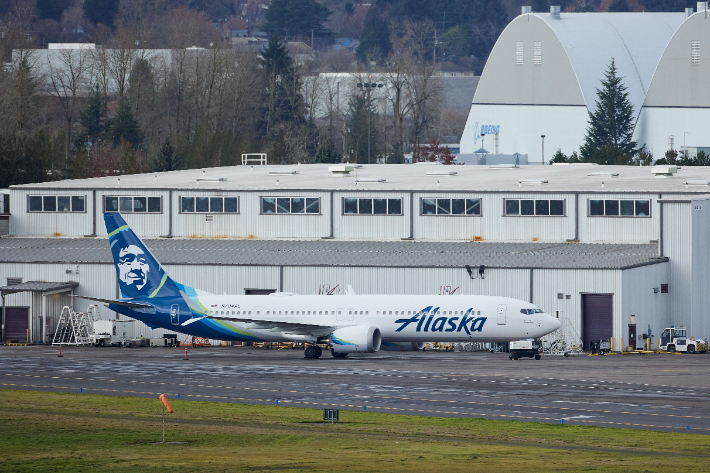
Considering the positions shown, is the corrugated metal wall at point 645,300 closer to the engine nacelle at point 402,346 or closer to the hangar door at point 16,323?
the engine nacelle at point 402,346

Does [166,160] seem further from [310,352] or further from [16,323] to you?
[310,352]

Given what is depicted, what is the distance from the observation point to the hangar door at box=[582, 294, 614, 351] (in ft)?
257

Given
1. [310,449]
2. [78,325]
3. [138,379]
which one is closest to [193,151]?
[78,325]

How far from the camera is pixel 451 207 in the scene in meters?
90.9

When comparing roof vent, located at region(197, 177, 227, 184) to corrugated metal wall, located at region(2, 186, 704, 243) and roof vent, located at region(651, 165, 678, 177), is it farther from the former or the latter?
roof vent, located at region(651, 165, 678, 177)

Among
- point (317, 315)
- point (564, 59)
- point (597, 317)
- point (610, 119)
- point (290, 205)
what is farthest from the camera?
point (610, 119)

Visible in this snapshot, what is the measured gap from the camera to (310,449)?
131 feet

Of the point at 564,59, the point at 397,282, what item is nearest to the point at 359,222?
the point at 397,282

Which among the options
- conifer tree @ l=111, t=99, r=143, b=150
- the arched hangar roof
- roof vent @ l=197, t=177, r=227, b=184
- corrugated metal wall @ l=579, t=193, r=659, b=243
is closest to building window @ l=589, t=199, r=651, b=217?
corrugated metal wall @ l=579, t=193, r=659, b=243

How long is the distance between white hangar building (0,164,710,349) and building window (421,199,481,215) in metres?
0.10

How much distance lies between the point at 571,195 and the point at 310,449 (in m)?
51.6

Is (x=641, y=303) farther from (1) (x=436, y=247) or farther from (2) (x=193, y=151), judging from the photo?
(2) (x=193, y=151)

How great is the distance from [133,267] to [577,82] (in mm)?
101124

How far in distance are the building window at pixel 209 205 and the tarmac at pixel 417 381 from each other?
18.9m
